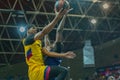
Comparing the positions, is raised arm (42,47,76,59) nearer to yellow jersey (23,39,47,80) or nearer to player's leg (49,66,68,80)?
yellow jersey (23,39,47,80)

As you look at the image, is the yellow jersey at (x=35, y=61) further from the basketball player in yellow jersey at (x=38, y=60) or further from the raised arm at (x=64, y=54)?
the raised arm at (x=64, y=54)

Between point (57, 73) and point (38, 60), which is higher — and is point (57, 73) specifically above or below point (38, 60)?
below

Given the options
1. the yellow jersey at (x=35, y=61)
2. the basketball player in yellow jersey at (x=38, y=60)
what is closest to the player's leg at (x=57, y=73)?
the basketball player in yellow jersey at (x=38, y=60)

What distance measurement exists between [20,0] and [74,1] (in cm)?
349

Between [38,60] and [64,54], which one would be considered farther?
[38,60]

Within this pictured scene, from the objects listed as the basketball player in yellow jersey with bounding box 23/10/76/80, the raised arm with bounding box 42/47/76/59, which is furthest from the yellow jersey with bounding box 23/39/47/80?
the raised arm with bounding box 42/47/76/59

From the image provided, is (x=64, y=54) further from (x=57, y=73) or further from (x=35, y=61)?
(x=35, y=61)

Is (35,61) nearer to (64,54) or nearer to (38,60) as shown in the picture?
(38,60)

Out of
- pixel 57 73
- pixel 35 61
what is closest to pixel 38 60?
pixel 35 61

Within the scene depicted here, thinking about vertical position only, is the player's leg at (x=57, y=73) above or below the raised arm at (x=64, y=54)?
below

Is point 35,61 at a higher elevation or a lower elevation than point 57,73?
higher

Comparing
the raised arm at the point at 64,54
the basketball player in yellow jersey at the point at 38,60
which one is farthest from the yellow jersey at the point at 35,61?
the raised arm at the point at 64,54

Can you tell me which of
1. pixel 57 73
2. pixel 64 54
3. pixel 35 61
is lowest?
pixel 57 73

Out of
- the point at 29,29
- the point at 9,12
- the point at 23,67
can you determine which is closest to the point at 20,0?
the point at 9,12
